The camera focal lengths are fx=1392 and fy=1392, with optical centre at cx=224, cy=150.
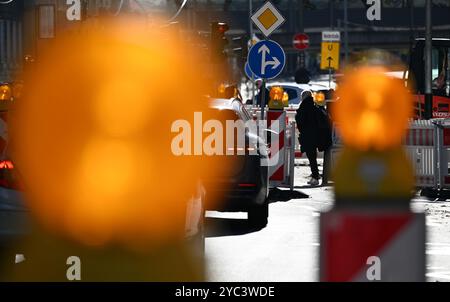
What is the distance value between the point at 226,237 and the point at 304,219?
101 inches

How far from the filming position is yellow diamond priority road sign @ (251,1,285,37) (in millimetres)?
23859

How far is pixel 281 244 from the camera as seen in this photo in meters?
13.3

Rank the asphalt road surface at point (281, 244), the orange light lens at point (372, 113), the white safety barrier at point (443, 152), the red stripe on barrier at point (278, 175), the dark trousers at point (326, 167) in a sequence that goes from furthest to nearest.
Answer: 1. the dark trousers at point (326, 167)
2. the red stripe on barrier at point (278, 175)
3. the white safety barrier at point (443, 152)
4. the asphalt road surface at point (281, 244)
5. the orange light lens at point (372, 113)

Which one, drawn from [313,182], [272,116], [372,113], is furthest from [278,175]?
[372,113]

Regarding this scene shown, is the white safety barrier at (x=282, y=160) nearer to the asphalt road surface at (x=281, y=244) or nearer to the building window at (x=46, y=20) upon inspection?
the asphalt road surface at (x=281, y=244)

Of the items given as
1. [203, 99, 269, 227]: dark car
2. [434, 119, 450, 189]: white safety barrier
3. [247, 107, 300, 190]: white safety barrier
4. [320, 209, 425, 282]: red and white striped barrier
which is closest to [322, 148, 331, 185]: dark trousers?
[247, 107, 300, 190]: white safety barrier

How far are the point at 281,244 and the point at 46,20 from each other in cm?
5586

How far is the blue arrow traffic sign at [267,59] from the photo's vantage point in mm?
23625

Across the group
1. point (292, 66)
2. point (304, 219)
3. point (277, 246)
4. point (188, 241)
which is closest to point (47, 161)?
point (188, 241)

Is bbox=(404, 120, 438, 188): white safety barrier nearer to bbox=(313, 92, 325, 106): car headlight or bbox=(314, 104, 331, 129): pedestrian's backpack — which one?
bbox=(314, 104, 331, 129): pedestrian's backpack

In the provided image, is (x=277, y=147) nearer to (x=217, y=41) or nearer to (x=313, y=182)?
(x=313, y=182)

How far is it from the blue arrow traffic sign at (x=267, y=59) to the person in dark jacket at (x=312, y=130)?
847mm

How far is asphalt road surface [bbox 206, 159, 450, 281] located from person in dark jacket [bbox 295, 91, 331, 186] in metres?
3.28

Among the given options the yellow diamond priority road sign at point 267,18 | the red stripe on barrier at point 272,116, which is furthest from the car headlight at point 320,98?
the red stripe on barrier at point 272,116
